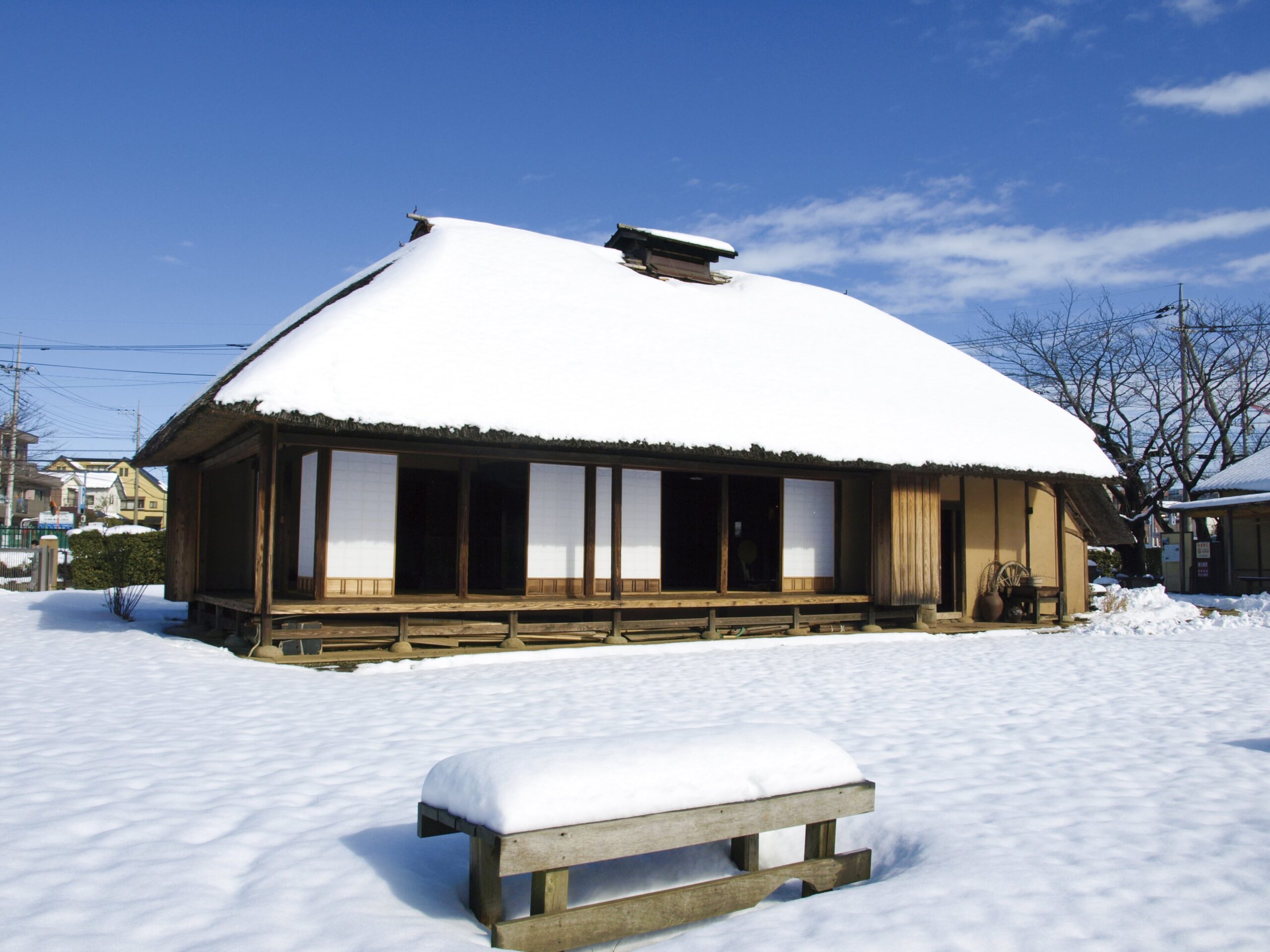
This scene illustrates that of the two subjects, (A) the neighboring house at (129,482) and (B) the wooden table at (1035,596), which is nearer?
(B) the wooden table at (1035,596)

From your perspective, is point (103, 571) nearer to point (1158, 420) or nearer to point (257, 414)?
point (257, 414)

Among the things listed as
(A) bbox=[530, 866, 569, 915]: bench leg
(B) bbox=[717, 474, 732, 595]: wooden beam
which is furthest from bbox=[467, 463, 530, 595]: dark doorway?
(A) bbox=[530, 866, 569, 915]: bench leg

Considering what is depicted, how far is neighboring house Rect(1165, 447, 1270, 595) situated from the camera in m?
25.2

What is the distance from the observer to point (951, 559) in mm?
16875

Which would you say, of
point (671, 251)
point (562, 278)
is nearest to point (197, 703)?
point (562, 278)

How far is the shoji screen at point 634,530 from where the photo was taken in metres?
Result: 12.5

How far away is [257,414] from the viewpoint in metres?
9.36

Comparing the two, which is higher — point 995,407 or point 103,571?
point 995,407

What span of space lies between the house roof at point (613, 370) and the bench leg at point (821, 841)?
22.8ft

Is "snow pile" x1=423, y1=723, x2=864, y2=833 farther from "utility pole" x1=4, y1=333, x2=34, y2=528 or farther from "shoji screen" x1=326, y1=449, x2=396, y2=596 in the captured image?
"utility pole" x1=4, y1=333, x2=34, y2=528

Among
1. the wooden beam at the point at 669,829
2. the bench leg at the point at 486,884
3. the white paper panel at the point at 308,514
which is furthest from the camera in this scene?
the white paper panel at the point at 308,514

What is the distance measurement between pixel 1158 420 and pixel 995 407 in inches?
694

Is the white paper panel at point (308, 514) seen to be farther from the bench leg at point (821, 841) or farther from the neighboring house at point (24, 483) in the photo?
the neighboring house at point (24, 483)

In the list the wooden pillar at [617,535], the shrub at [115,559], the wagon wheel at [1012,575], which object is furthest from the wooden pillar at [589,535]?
the shrub at [115,559]
